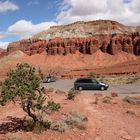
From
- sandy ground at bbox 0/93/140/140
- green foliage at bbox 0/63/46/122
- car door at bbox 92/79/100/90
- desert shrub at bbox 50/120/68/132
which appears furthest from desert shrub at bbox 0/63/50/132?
car door at bbox 92/79/100/90

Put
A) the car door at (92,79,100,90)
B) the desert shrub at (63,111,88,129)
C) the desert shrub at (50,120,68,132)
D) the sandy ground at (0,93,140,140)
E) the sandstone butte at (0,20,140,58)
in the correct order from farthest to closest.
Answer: the sandstone butte at (0,20,140,58) → the car door at (92,79,100,90) → the desert shrub at (63,111,88,129) → the desert shrub at (50,120,68,132) → the sandy ground at (0,93,140,140)

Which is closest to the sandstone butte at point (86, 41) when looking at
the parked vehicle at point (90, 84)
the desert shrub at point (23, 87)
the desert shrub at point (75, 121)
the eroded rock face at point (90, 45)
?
the eroded rock face at point (90, 45)

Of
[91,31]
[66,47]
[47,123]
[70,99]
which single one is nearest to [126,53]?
[66,47]

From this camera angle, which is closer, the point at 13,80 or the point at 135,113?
the point at 13,80

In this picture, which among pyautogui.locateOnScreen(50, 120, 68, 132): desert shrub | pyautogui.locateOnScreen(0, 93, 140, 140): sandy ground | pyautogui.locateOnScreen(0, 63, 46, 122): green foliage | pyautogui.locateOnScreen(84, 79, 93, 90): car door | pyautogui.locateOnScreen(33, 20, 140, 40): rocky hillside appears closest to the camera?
pyautogui.locateOnScreen(0, 93, 140, 140): sandy ground


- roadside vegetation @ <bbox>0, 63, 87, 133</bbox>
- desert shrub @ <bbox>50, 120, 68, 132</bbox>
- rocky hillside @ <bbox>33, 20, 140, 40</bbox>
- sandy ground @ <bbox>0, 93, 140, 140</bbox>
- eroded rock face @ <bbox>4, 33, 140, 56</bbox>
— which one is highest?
rocky hillside @ <bbox>33, 20, 140, 40</bbox>

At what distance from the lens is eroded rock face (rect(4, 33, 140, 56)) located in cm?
13800

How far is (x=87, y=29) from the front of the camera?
18212 centimetres

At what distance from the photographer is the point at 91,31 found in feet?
585

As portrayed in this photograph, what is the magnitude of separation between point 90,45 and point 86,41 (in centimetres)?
519

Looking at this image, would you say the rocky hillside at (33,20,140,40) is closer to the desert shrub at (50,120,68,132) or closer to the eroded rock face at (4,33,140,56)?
the eroded rock face at (4,33,140,56)

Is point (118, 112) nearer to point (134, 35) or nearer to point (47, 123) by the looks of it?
point (47, 123)

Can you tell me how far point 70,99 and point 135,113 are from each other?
300 inches

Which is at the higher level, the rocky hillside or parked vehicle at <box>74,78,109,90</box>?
the rocky hillside
